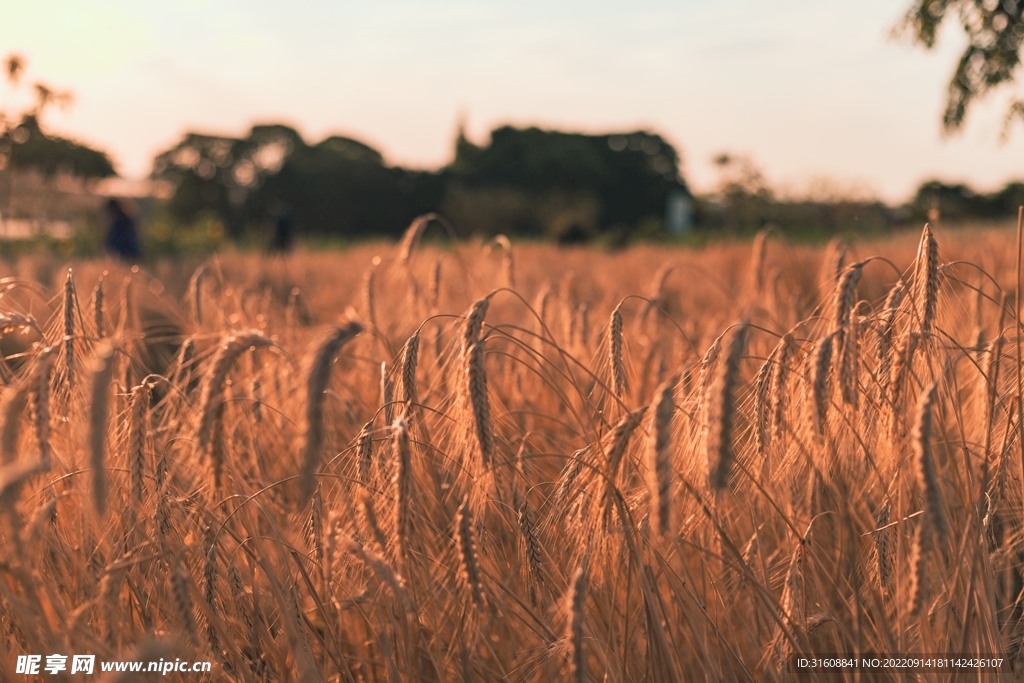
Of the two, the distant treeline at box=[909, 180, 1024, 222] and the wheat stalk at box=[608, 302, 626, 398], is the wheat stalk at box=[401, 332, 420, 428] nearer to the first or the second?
the wheat stalk at box=[608, 302, 626, 398]

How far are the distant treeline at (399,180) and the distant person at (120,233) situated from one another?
52.6ft

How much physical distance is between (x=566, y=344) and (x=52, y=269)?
20.5 feet

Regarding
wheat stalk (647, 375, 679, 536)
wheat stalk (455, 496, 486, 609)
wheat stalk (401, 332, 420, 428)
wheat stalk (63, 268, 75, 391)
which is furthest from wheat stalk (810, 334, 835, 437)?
wheat stalk (63, 268, 75, 391)

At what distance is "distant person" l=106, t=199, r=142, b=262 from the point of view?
865cm

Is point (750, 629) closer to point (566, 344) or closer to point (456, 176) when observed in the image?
point (566, 344)

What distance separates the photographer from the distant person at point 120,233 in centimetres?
865

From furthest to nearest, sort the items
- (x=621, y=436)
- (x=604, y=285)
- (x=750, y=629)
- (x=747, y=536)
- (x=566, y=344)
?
(x=604, y=285)
(x=566, y=344)
(x=747, y=536)
(x=750, y=629)
(x=621, y=436)

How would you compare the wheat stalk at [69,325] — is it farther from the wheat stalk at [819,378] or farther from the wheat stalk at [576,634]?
the wheat stalk at [819,378]

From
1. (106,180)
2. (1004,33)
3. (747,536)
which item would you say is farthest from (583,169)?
(747,536)

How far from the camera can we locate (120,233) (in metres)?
8.73

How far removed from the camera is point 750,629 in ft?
5.04

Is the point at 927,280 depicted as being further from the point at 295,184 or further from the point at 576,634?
the point at 295,184

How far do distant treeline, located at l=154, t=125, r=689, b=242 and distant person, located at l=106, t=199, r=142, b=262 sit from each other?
16.0 metres

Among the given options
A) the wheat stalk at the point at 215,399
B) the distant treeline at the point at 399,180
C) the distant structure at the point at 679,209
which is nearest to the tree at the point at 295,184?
the distant treeline at the point at 399,180
